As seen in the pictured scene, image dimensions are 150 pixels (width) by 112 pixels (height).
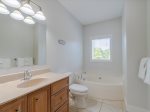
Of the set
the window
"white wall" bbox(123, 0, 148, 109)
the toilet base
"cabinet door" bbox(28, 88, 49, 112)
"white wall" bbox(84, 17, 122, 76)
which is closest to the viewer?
"cabinet door" bbox(28, 88, 49, 112)

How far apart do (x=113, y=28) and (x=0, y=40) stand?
3380 mm

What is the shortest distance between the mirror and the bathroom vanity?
13.9 inches

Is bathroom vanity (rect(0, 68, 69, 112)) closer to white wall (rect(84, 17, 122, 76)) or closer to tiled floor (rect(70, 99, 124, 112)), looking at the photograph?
tiled floor (rect(70, 99, 124, 112))

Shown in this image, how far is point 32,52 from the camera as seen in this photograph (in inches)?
73.6

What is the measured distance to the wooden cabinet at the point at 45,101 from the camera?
2.99 feet

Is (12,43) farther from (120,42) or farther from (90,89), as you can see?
(120,42)

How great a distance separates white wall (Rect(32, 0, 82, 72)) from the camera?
2.28 meters

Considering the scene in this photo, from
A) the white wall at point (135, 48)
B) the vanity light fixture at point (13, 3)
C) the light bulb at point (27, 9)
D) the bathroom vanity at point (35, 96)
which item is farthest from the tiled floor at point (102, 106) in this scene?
the vanity light fixture at point (13, 3)

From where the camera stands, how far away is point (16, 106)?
911mm

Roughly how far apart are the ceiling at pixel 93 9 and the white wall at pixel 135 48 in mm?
557

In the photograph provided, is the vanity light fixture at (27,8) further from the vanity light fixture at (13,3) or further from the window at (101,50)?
the window at (101,50)

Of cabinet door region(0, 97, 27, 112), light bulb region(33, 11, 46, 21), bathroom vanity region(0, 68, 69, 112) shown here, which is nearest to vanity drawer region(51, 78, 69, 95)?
bathroom vanity region(0, 68, 69, 112)

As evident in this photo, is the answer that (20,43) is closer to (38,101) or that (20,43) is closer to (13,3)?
(13,3)

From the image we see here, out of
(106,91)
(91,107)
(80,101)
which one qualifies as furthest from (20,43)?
(106,91)
